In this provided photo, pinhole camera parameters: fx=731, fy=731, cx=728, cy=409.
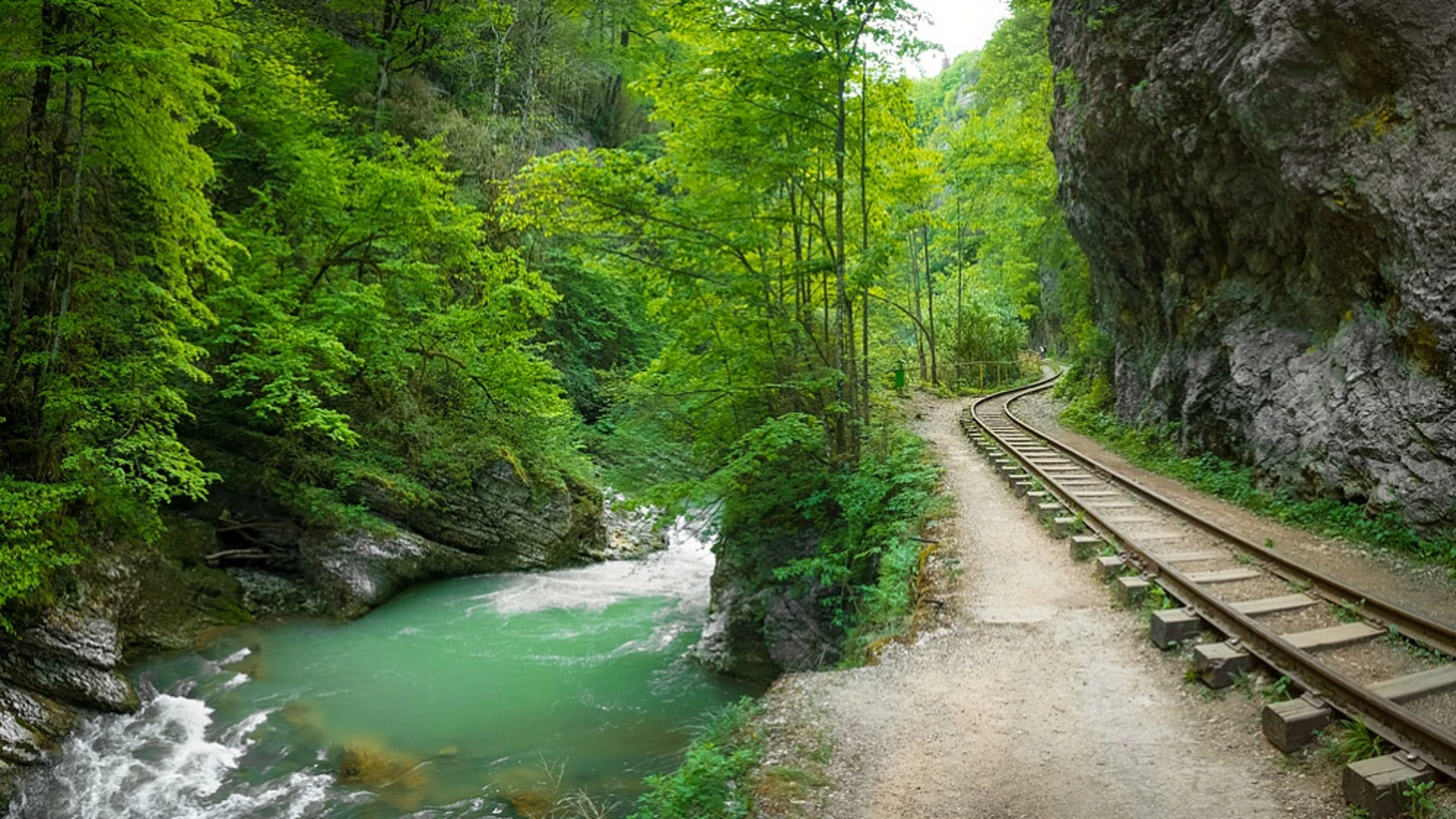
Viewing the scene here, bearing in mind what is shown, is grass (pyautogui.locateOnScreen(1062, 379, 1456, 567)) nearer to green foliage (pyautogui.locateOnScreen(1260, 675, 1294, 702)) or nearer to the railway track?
the railway track

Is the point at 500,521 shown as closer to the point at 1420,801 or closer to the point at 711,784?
the point at 711,784

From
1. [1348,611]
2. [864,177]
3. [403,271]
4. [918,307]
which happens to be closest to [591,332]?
[403,271]

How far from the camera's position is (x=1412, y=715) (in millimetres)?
3988

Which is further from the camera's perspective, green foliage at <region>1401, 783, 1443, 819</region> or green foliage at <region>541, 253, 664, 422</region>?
green foliage at <region>541, 253, 664, 422</region>

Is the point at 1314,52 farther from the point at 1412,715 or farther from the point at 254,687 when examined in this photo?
the point at 254,687

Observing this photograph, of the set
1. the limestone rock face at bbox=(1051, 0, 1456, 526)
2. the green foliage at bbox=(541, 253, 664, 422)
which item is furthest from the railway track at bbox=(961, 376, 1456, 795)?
the green foliage at bbox=(541, 253, 664, 422)

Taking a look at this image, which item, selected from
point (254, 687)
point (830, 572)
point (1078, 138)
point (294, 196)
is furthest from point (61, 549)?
point (1078, 138)

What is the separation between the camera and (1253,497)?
9.96 metres

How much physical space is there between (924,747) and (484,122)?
67.2 ft

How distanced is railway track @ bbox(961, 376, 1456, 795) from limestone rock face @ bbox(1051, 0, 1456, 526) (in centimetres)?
199

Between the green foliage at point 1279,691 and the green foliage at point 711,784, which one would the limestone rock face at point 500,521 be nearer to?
the green foliage at point 711,784

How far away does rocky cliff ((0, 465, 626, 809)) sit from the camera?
336 inches

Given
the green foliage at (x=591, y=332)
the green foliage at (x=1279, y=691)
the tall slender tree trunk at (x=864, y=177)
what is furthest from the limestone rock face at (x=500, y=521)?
the green foliage at (x=1279, y=691)

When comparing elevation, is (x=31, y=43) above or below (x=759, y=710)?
above
